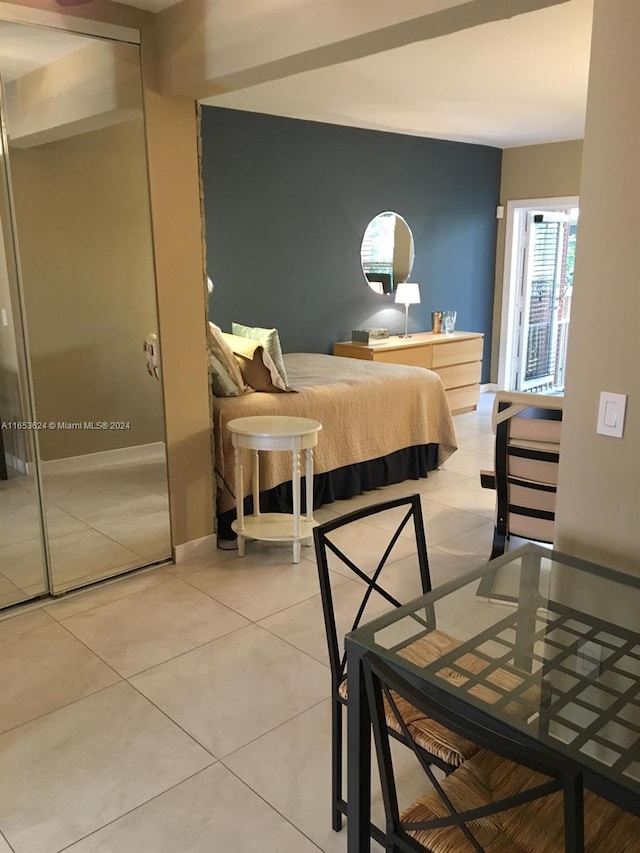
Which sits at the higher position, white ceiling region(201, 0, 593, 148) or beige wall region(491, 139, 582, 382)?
white ceiling region(201, 0, 593, 148)

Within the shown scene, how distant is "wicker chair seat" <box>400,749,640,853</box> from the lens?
4.30ft

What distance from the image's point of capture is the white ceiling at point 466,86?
11.4ft

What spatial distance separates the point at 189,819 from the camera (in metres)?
1.96

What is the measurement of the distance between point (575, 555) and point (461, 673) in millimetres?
586

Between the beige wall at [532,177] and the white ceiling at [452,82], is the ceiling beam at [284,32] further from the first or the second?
the beige wall at [532,177]

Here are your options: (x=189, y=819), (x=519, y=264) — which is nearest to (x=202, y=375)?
(x=189, y=819)

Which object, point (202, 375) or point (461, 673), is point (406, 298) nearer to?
point (202, 375)

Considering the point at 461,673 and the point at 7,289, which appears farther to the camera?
the point at 7,289

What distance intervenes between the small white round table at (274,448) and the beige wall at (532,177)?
4.55 metres

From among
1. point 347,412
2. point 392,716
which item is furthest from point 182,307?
point 392,716

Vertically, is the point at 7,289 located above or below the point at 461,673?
above

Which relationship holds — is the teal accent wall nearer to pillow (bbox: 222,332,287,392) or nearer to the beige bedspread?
the beige bedspread

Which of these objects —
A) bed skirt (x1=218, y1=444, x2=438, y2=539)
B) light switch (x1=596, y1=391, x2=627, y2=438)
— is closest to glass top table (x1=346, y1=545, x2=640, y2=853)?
light switch (x1=596, y1=391, x2=627, y2=438)

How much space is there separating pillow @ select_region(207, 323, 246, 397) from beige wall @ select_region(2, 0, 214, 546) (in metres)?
0.36
